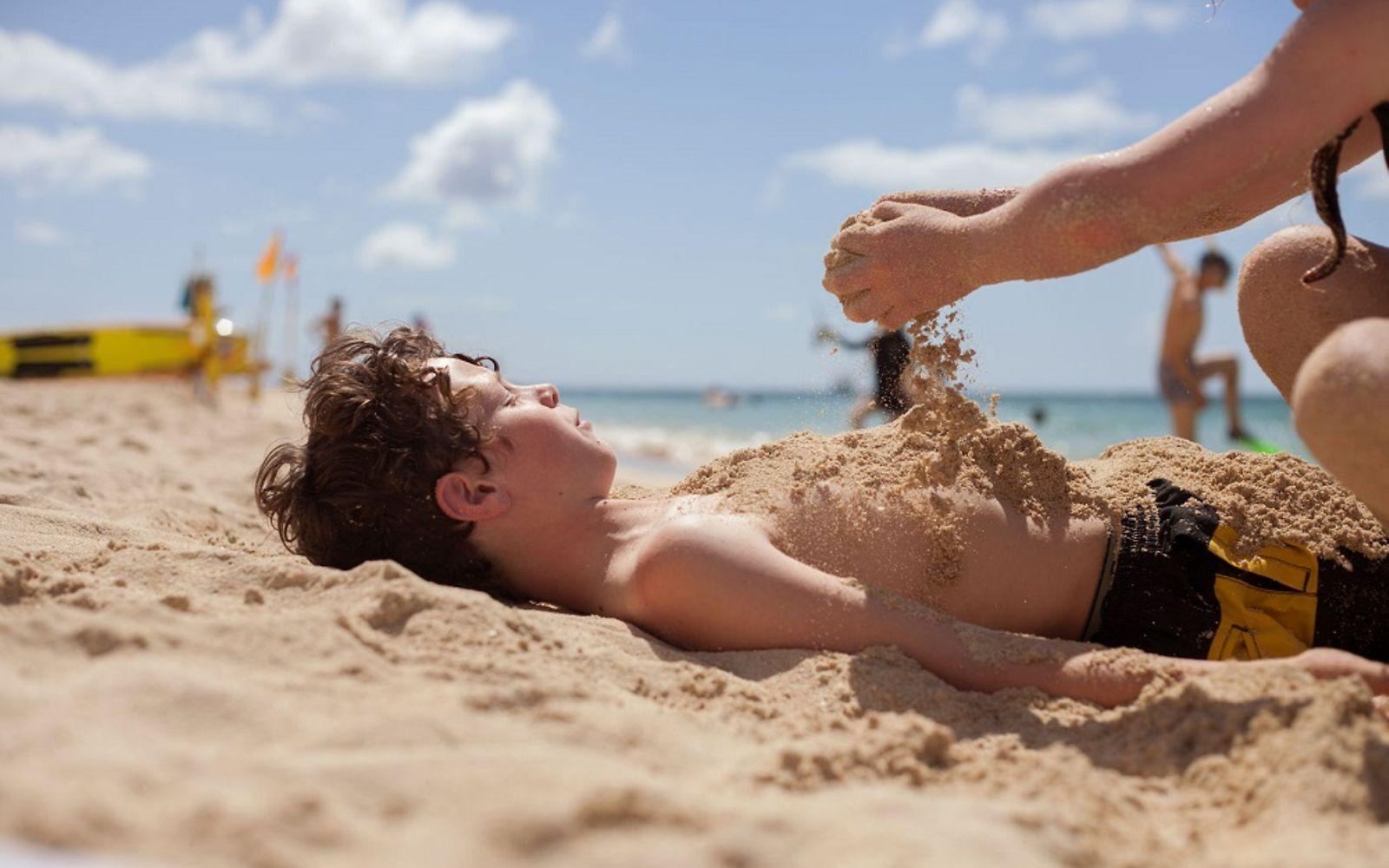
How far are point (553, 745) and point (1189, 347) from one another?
9958 mm

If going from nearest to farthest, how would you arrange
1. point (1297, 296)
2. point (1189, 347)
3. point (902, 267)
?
point (902, 267) < point (1297, 296) < point (1189, 347)

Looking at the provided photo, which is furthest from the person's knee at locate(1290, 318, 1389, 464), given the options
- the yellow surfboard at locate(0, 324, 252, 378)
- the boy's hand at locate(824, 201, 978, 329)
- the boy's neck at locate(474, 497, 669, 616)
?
the yellow surfboard at locate(0, 324, 252, 378)

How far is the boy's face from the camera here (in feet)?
8.37

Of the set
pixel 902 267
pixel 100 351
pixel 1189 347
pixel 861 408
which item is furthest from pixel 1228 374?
pixel 100 351

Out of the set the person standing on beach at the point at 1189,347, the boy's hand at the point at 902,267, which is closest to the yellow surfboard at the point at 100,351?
the person standing on beach at the point at 1189,347

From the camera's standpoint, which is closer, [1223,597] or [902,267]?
[902,267]

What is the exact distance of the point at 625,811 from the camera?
51.5 inches

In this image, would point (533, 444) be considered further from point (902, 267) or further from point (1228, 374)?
point (1228, 374)

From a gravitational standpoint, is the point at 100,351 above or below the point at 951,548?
above

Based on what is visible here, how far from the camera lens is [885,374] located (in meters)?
2.88

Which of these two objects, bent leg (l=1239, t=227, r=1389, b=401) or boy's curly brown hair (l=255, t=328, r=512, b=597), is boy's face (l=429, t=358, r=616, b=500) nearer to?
boy's curly brown hair (l=255, t=328, r=512, b=597)

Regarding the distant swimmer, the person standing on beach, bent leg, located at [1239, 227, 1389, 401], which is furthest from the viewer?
the person standing on beach

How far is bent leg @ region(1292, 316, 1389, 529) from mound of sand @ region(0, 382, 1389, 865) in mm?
352

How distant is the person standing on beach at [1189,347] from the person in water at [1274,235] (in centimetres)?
814
